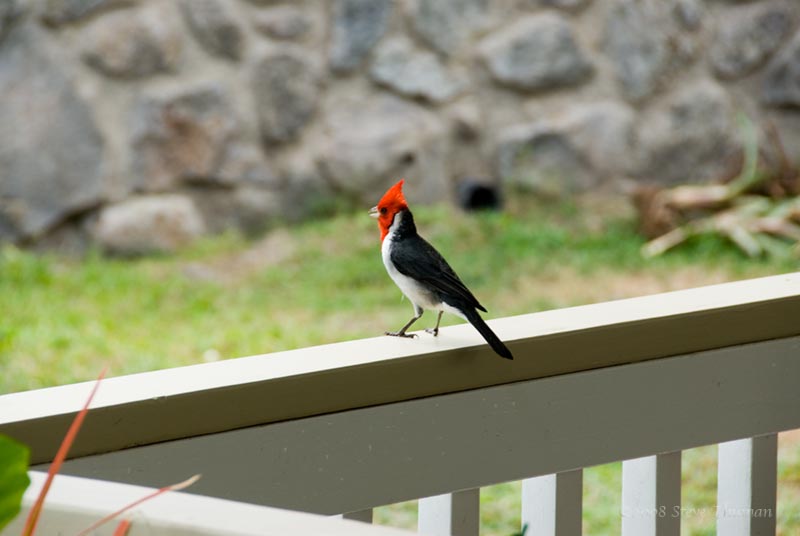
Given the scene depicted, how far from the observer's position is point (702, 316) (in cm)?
103

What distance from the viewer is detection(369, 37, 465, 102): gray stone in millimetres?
4258

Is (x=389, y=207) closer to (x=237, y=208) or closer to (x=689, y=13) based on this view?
(x=237, y=208)

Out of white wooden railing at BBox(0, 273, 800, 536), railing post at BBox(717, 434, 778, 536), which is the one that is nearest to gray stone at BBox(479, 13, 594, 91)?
white wooden railing at BBox(0, 273, 800, 536)

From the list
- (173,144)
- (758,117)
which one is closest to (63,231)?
(173,144)

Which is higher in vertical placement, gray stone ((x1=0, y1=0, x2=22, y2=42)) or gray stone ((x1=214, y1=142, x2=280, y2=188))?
gray stone ((x1=0, y1=0, x2=22, y2=42))

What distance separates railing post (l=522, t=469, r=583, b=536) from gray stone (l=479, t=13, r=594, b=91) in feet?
11.4

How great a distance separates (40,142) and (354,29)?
115cm

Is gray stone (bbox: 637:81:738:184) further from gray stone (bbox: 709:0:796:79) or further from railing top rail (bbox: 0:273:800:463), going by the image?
railing top rail (bbox: 0:273:800:463)

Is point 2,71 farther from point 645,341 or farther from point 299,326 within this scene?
point 645,341

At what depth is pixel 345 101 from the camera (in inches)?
168

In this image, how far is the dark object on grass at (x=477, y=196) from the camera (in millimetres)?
4277

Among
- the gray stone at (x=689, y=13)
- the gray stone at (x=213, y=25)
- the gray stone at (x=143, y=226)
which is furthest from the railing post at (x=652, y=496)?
the gray stone at (x=689, y=13)

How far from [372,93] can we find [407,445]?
3442 millimetres

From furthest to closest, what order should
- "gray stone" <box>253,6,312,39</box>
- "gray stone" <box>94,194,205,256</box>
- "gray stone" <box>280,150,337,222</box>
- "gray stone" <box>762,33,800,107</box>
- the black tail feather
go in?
1. "gray stone" <box>762,33,800,107</box>
2. "gray stone" <box>280,150,337,222</box>
3. "gray stone" <box>253,6,312,39</box>
4. "gray stone" <box>94,194,205,256</box>
5. the black tail feather
